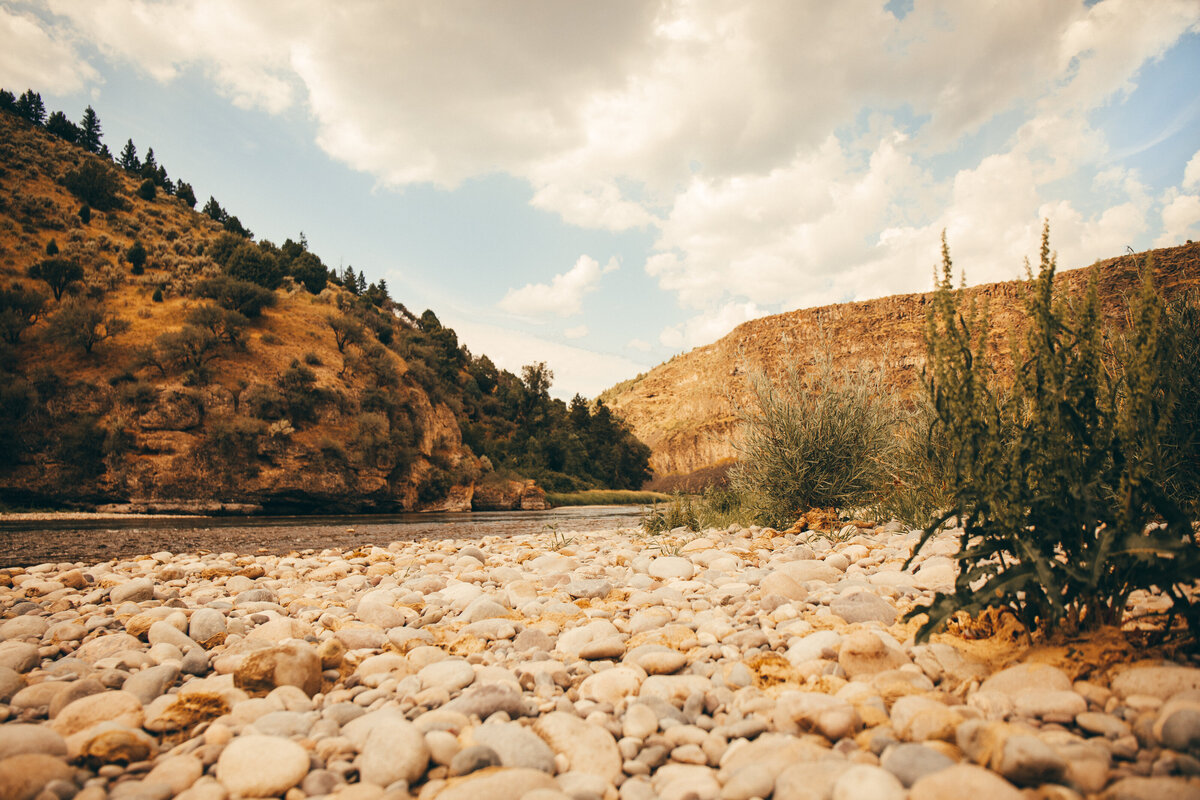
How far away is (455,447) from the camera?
29531 mm

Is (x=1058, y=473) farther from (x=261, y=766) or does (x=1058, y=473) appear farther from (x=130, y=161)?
(x=130, y=161)

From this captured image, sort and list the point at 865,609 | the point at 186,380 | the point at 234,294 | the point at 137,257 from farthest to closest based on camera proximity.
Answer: the point at 137,257 → the point at 234,294 → the point at 186,380 → the point at 865,609

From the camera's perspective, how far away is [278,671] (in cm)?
224

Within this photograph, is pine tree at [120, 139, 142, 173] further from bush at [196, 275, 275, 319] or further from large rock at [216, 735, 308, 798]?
large rock at [216, 735, 308, 798]

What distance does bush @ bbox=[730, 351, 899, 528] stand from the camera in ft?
21.4

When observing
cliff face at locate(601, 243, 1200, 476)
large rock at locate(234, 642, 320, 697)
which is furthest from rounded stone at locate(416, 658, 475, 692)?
cliff face at locate(601, 243, 1200, 476)

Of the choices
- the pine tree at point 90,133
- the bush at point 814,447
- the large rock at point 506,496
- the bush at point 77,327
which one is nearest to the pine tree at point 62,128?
the pine tree at point 90,133

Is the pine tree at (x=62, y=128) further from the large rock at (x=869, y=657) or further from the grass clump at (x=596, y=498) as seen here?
the large rock at (x=869, y=657)

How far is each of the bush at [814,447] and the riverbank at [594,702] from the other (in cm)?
298

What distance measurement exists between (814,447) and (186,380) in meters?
22.2

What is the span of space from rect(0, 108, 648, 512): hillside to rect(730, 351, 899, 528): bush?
18.4m

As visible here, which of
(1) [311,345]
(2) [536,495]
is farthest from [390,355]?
(2) [536,495]

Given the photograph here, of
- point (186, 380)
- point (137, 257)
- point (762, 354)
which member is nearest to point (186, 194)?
point (137, 257)

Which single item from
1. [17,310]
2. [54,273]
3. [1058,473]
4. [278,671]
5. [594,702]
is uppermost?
[54,273]
